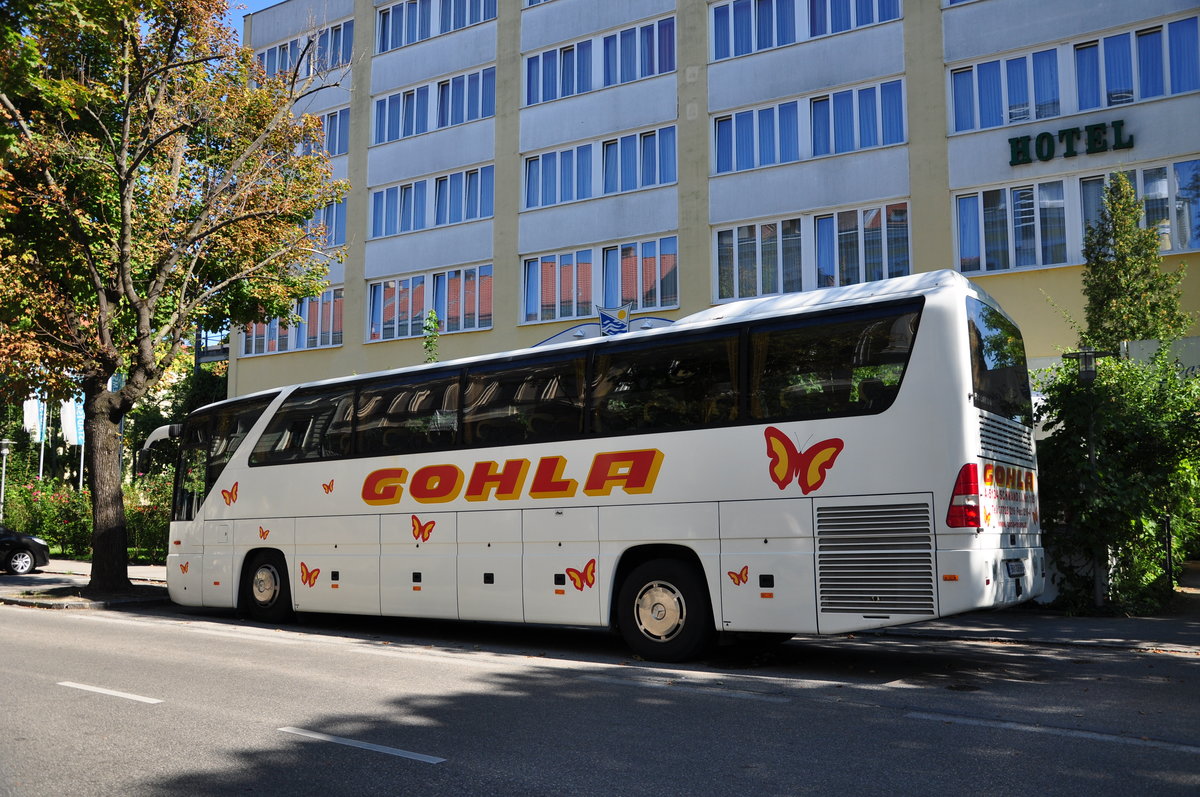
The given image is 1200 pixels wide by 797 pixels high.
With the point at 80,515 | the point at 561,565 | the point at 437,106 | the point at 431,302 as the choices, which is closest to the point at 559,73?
the point at 437,106

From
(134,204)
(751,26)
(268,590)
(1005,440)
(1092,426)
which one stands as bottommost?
(268,590)

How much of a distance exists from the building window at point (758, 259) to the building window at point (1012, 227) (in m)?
3.75

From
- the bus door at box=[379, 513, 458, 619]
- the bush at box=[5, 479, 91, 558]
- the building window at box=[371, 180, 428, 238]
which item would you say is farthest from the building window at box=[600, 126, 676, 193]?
→ the bush at box=[5, 479, 91, 558]

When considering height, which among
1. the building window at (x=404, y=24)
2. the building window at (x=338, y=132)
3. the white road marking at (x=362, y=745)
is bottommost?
the white road marking at (x=362, y=745)

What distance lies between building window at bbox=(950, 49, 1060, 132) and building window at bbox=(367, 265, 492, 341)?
13.0 metres

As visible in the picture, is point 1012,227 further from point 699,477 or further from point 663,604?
point 663,604

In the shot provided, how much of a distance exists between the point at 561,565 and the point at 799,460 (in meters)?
3.07

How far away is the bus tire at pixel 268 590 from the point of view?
14.6m

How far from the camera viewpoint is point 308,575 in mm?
14203

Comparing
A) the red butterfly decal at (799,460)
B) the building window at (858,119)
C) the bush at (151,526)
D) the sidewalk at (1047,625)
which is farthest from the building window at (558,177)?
the red butterfly decal at (799,460)

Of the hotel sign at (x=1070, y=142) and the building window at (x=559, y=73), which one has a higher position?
the building window at (x=559, y=73)

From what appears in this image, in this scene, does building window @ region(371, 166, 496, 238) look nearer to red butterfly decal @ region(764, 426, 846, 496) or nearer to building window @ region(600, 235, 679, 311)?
building window @ region(600, 235, 679, 311)

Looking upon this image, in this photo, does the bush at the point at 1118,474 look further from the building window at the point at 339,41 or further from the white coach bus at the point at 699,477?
the building window at the point at 339,41

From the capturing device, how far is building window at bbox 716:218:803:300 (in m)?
24.5
